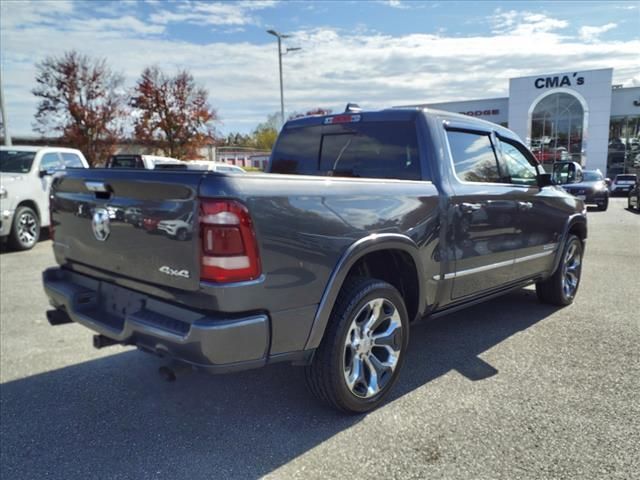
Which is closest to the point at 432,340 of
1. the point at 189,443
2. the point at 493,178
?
the point at 493,178

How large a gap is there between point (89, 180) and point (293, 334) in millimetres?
1531

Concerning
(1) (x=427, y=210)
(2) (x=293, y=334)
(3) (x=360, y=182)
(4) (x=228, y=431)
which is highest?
(3) (x=360, y=182)

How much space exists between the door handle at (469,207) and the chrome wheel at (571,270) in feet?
7.02

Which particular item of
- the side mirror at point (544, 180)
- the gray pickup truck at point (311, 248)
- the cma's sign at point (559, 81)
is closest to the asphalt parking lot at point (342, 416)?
the gray pickup truck at point (311, 248)

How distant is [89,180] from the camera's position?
299 centimetres

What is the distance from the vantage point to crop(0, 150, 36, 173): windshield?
9.68m

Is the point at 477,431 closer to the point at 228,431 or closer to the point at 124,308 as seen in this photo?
the point at 228,431

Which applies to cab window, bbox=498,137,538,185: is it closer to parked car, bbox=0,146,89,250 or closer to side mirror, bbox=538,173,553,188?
side mirror, bbox=538,173,553,188

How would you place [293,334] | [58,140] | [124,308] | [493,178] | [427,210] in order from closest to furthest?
[293,334] < [124,308] < [427,210] < [493,178] < [58,140]

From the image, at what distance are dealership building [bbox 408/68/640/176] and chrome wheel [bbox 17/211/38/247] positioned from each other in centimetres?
3594

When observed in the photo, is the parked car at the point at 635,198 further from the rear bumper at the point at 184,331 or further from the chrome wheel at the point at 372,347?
the rear bumper at the point at 184,331

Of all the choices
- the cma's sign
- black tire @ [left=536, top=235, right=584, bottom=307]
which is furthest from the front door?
the cma's sign

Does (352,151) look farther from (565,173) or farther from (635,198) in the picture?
(635,198)

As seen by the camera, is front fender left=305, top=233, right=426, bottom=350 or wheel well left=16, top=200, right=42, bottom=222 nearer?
front fender left=305, top=233, right=426, bottom=350
